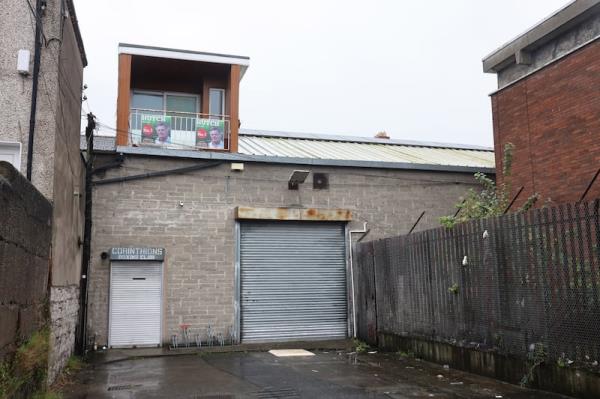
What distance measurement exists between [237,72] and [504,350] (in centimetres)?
1107

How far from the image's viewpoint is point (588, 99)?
11109 mm

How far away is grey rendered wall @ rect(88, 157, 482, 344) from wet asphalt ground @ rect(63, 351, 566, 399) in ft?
6.49

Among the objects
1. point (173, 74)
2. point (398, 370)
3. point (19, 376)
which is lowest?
point (398, 370)

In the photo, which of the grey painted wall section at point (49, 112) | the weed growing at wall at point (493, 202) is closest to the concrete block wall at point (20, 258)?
the grey painted wall section at point (49, 112)

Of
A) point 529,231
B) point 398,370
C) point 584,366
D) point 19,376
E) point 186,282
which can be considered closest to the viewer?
point 19,376

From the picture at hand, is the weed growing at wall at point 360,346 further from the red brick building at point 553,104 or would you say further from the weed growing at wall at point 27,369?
the weed growing at wall at point 27,369

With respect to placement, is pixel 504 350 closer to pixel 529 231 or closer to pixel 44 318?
pixel 529 231

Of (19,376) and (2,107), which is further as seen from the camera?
(2,107)

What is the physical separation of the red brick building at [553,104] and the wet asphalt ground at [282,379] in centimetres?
491

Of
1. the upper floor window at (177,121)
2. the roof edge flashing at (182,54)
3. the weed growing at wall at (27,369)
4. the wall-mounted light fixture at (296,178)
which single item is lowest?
the weed growing at wall at (27,369)

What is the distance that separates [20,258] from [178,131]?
35.1ft

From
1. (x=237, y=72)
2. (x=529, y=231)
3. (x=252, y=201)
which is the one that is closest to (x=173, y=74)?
(x=237, y=72)

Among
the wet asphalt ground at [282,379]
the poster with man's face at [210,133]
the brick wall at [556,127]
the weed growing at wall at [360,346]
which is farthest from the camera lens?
the poster with man's face at [210,133]

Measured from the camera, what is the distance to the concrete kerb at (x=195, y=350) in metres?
11.8
